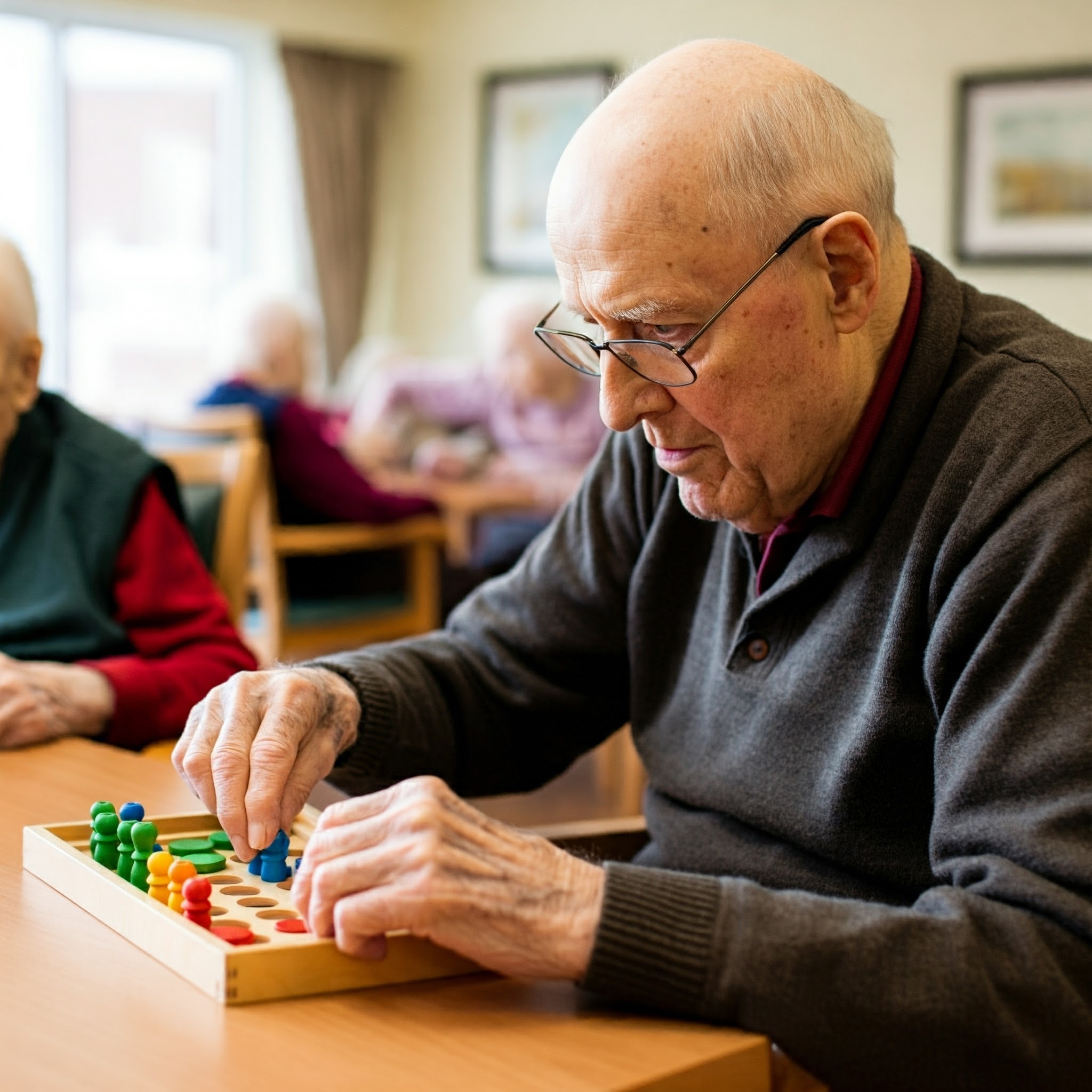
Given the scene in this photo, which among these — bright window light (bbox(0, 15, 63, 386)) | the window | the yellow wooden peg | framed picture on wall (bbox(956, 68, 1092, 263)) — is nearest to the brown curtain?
the window

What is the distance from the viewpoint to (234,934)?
0.96m

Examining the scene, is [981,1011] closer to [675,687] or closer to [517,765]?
[675,687]

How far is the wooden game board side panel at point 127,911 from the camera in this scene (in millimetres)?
915

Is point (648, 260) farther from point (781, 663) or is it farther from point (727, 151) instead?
point (781, 663)

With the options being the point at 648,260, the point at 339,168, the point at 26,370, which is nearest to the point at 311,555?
the point at 26,370

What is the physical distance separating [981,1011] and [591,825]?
2.26ft

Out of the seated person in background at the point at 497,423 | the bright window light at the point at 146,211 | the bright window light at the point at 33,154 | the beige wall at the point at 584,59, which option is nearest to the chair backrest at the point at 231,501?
the seated person in background at the point at 497,423

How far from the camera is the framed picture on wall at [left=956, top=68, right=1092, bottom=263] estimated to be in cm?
611

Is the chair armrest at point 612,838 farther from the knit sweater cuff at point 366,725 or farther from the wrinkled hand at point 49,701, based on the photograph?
the wrinkled hand at point 49,701

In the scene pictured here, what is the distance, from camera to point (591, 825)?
59.8 inches

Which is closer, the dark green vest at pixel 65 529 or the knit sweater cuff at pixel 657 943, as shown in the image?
the knit sweater cuff at pixel 657 943

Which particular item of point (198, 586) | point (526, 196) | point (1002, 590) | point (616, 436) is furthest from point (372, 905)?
point (526, 196)

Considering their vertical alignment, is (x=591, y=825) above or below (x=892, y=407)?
below

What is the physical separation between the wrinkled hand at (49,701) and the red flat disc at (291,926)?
26.1 inches
